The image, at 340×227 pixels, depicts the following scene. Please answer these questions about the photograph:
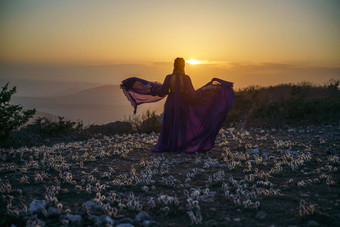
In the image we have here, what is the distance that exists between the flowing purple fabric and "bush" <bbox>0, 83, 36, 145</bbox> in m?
6.32

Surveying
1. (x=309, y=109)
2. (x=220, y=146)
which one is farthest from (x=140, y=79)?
(x=309, y=109)

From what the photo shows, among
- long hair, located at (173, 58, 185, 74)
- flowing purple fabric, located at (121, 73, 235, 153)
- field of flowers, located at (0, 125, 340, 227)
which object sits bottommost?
field of flowers, located at (0, 125, 340, 227)

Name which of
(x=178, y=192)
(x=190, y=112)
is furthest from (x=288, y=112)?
(x=178, y=192)

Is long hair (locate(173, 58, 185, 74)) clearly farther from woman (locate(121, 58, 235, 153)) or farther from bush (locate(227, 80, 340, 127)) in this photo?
bush (locate(227, 80, 340, 127))

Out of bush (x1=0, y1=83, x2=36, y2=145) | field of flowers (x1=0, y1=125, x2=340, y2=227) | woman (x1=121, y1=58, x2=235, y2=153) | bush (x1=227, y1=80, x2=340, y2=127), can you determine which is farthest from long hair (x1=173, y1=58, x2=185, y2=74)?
bush (x1=227, y1=80, x2=340, y2=127)

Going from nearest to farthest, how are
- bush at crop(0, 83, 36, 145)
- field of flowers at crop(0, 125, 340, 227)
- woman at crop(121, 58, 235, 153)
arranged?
field of flowers at crop(0, 125, 340, 227) → woman at crop(121, 58, 235, 153) → bush at crop(0, 83, 36, 145)

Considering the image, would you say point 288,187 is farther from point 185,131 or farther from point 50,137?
point 50,137

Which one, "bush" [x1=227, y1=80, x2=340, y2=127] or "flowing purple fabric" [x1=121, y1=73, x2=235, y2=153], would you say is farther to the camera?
"bush" [x1=227, y1=80, x2=340, y2=127]

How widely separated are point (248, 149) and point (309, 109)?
29.4ft

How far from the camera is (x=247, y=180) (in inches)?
→ 253

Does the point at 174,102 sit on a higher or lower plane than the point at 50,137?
higher

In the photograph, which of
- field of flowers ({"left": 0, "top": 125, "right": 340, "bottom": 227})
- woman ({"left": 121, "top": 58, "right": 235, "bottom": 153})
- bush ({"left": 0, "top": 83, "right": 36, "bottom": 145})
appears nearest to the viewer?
field of flowers ({"left": 0, "top": 125, "right": 340, "bottom": 227})

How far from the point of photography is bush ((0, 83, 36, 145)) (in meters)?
13.3

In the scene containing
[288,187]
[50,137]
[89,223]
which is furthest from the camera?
[50,137]
